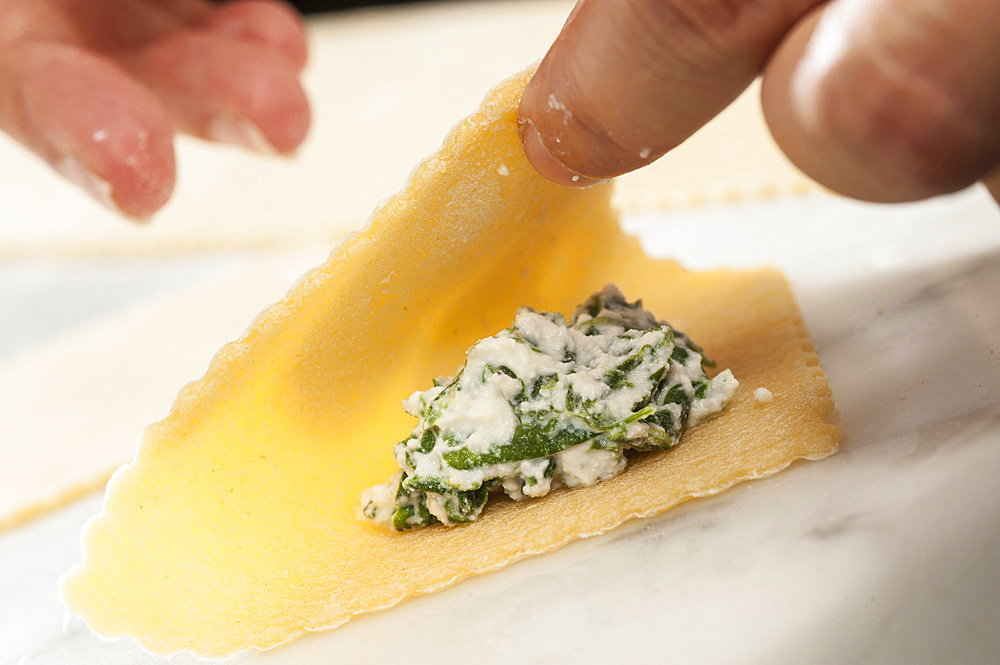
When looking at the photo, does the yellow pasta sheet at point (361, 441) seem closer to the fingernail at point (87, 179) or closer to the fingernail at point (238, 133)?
the fingernail at point (87, 179)

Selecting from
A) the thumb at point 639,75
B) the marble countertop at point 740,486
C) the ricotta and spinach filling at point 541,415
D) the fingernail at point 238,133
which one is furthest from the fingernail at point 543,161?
the fingernail at point 238,133

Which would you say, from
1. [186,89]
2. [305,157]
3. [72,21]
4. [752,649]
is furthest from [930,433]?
[305,157]

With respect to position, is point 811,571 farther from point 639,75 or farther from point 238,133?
point 238,133

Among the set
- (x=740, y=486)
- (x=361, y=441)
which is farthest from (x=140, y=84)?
(x=740, y=486)

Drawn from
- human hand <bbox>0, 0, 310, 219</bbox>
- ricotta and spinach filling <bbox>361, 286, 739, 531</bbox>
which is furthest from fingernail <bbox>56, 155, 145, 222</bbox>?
ricotta and spinach filling <bbox>361, 286, 739, 531</bbox>

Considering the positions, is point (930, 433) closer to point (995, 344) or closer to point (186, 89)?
point (995, 344)

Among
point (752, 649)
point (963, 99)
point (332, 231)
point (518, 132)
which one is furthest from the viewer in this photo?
point (332, 231)
